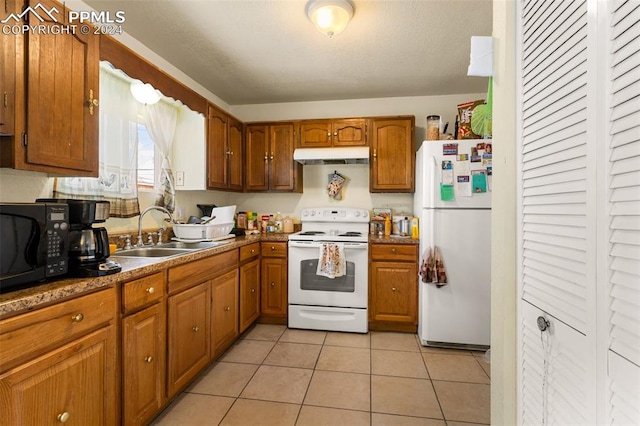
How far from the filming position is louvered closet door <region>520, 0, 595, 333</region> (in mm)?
781

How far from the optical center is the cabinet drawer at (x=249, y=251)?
8.93 ft

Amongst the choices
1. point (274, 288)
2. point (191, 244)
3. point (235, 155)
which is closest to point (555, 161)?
point (191, 244)

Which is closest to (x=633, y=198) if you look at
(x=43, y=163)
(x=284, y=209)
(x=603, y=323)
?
(x=603, y=323)

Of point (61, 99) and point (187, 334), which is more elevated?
point (61, 99)

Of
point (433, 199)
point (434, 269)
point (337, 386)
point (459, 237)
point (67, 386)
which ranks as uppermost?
point (433, 199)

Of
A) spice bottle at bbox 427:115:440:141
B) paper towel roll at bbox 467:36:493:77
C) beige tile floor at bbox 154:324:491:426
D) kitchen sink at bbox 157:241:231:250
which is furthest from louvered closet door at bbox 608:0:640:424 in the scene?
kitchen sink at bbox 157:241:231:250

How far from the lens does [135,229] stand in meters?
2.41

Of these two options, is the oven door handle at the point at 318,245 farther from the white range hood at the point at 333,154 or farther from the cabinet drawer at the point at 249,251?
the white range hood at the point at 333,154

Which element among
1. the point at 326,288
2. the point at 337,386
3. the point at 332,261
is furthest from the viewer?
the point at 326,288

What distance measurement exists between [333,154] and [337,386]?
2055 mm

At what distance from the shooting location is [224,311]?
2393 millimetres

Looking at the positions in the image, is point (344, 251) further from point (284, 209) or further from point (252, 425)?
point (252, 425)
